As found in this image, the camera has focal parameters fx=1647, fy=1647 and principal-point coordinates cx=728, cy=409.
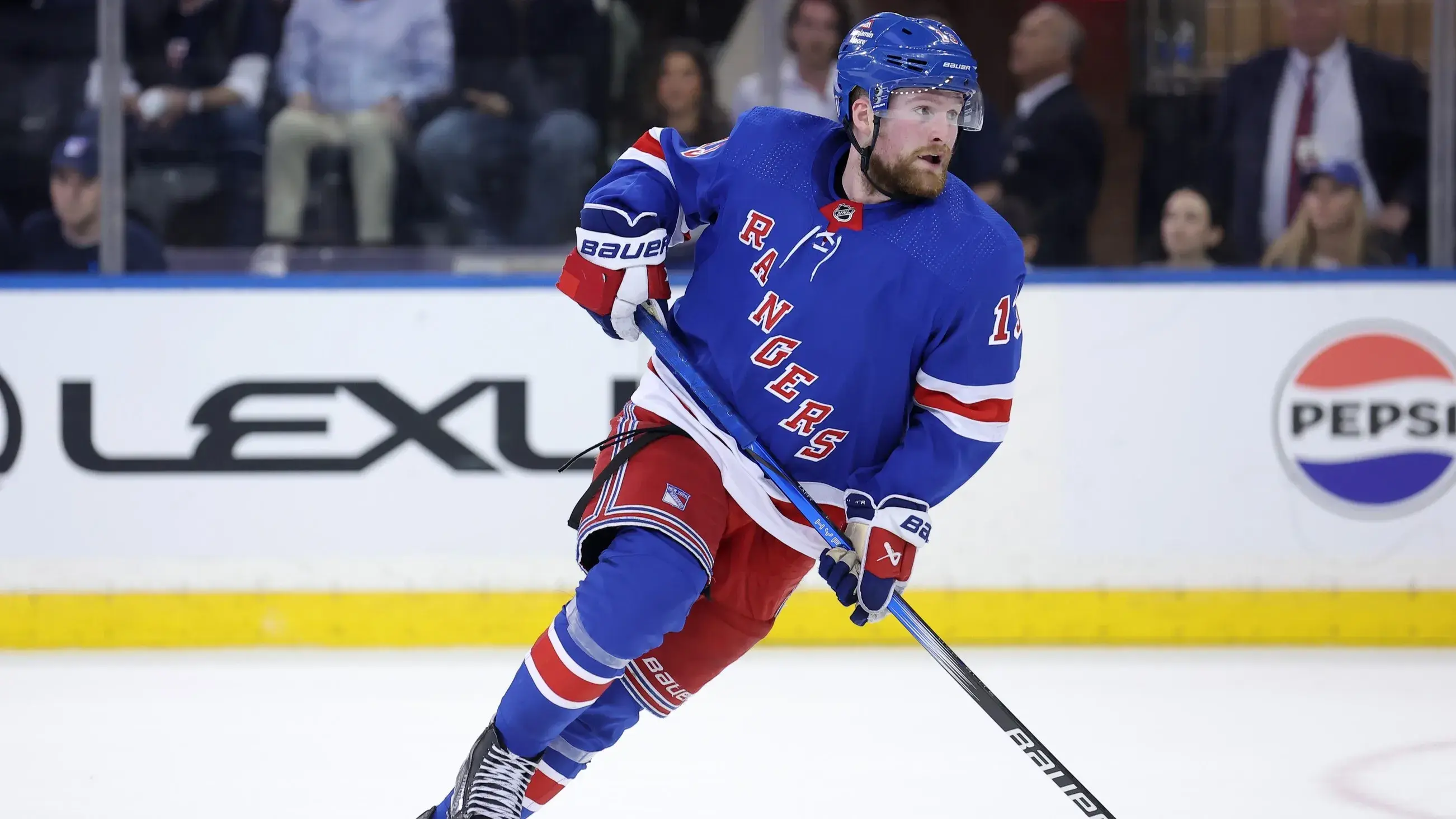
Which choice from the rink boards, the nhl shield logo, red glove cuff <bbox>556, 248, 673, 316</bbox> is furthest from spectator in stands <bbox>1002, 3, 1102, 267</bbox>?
the nhl shield logo

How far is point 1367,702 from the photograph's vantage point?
3635 mm

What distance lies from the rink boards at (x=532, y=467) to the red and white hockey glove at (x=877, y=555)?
1.87m

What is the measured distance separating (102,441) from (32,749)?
1124 millimetres

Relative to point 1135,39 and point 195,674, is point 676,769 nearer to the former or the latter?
point 195,674

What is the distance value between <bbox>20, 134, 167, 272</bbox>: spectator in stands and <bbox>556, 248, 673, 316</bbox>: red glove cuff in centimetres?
238

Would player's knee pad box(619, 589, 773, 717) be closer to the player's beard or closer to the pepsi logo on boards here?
the player's beard

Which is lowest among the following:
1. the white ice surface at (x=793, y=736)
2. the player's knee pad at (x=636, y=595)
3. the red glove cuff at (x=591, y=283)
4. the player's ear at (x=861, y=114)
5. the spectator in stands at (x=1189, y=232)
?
the white ice surface at (x=793, y=736)

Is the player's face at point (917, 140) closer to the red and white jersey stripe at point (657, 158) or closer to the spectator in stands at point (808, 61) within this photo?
the red and white jersey stripe at point (657, 158)

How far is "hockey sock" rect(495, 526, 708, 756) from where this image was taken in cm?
214

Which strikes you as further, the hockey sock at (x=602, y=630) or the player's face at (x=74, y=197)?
the player's face at (x=74, y=197)

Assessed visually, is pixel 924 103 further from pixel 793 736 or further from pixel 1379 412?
pixel 1379 412

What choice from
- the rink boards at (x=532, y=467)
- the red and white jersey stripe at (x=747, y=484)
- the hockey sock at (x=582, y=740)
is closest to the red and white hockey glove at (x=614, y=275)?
the red and white jersey stripe at (x=747, y=484)

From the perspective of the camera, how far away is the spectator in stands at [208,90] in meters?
4.39

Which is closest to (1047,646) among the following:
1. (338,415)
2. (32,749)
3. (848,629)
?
(848,629)
